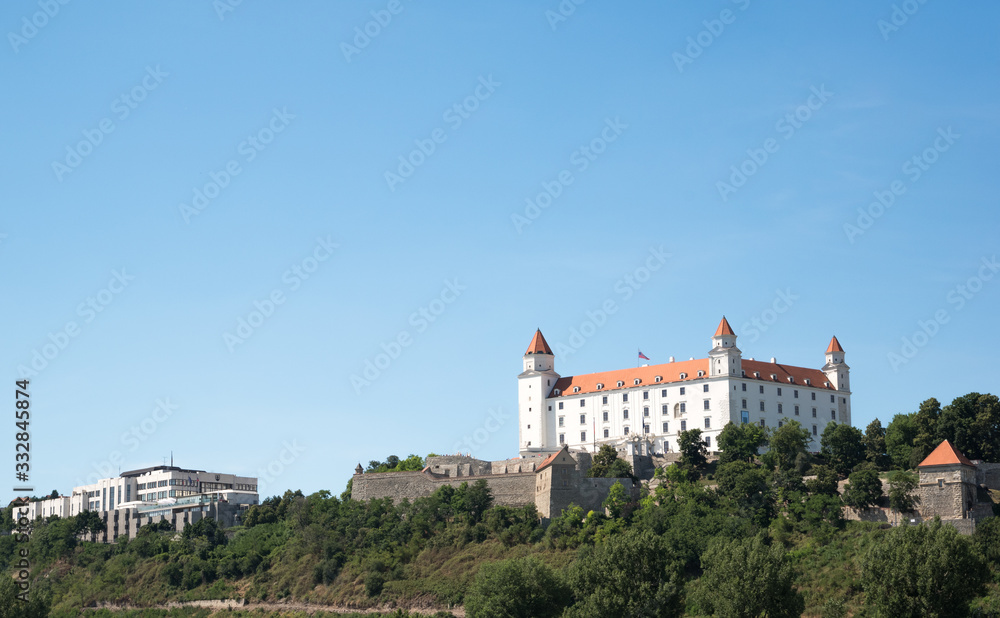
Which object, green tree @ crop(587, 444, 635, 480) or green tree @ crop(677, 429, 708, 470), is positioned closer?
green tree @ crop(587, 444, 635, 480)

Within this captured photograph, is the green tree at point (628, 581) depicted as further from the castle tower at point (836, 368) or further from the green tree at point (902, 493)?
the castle tower at point (836, 368)

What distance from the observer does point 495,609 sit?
61750mm

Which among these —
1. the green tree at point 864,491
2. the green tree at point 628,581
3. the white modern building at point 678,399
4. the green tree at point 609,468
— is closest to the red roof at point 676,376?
the white modern building at point 678,399

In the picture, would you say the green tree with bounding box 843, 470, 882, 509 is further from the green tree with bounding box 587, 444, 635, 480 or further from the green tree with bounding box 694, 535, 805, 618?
the green tree with bounding box 694, 535, 805, 618

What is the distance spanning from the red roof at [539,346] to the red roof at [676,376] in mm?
3879

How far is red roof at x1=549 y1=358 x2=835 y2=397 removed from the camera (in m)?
101

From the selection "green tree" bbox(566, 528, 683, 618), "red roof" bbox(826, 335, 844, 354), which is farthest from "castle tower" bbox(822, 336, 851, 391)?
"green tree" bbox(566, 528, 683, 618)

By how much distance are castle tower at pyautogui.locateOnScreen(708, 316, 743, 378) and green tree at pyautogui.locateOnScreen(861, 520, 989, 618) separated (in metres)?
43.4

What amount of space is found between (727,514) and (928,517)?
41.2 feet

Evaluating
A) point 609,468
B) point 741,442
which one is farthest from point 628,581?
point 741,442

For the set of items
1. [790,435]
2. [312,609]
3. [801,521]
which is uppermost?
[790,435]

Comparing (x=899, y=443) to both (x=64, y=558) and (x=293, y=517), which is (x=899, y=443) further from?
(x=64, y=558)

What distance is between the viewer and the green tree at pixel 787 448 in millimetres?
86562

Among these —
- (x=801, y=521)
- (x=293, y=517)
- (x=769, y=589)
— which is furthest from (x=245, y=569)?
(x=769, y=589)
